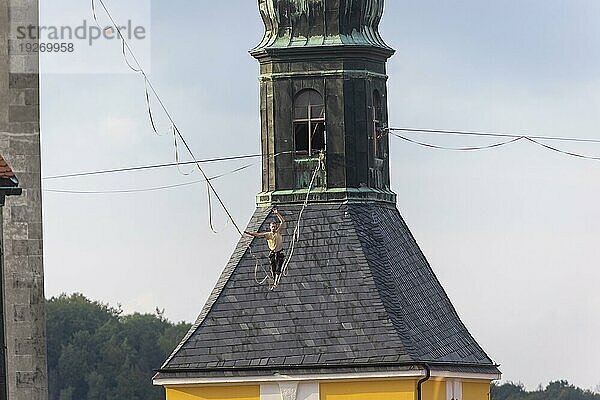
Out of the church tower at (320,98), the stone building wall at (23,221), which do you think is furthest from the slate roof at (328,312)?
the stone building wall at (23,221)

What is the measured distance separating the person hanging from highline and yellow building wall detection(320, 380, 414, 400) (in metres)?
2.50

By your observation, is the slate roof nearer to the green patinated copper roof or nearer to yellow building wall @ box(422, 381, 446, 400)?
yellow building wall @ box(422, 381, 446, 400)

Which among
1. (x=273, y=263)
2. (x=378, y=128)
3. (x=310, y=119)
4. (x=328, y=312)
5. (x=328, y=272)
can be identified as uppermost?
(x=310, y=119)

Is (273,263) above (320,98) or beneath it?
beneath

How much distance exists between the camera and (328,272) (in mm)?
55219

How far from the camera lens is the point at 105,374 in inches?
4343

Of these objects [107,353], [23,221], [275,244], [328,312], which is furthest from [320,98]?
[107,353]

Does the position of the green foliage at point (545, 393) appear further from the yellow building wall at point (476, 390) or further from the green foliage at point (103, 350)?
the yellow building wall at point (476, 390)

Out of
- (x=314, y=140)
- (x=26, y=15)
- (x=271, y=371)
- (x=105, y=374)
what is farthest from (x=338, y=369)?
(x=105, y=374)

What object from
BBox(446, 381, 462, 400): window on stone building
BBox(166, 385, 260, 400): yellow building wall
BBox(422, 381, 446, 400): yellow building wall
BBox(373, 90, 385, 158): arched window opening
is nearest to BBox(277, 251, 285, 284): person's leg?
BBox(166, 385, 260, 400): yellow building wall

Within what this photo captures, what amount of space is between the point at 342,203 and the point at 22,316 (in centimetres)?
848

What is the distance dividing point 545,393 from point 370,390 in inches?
2469

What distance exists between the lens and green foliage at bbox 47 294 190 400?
109 metres

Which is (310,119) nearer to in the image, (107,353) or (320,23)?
(320,23)
